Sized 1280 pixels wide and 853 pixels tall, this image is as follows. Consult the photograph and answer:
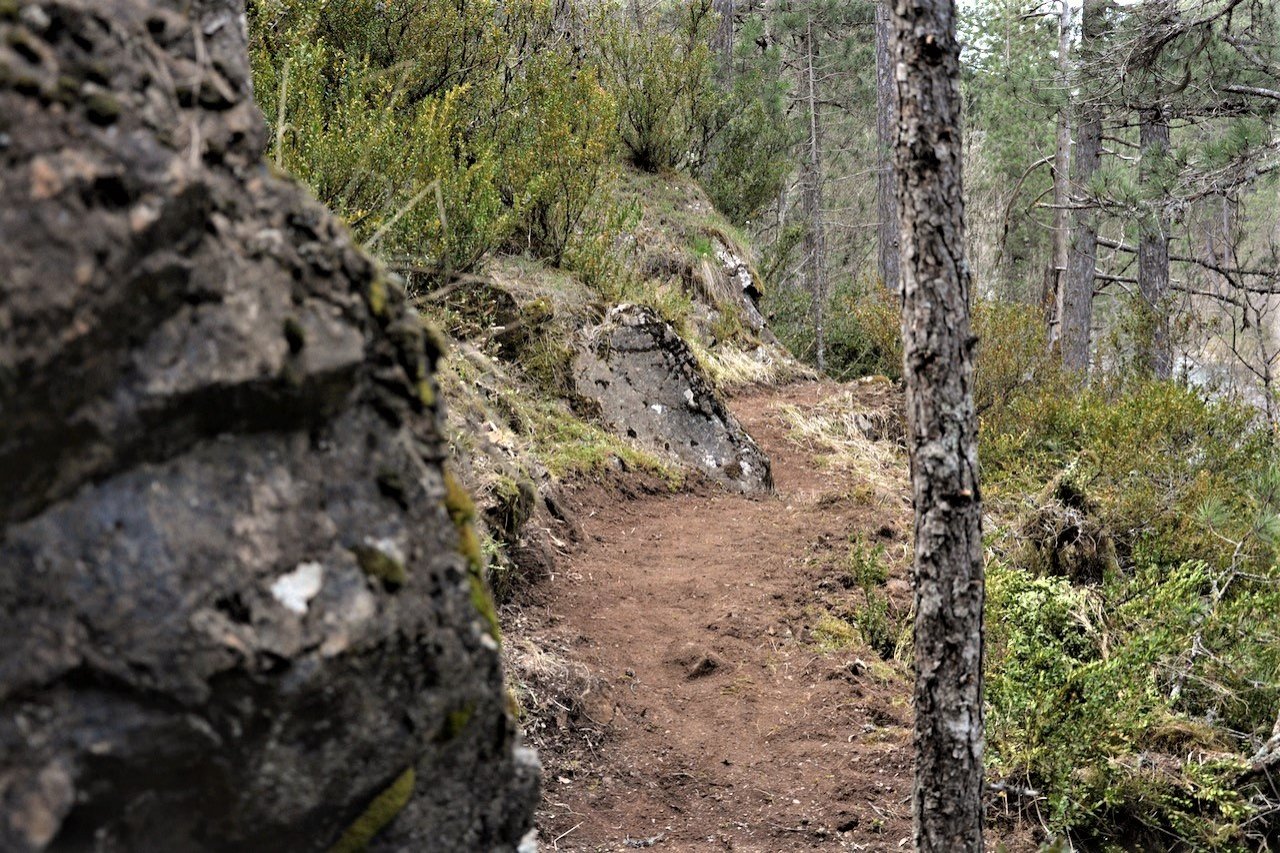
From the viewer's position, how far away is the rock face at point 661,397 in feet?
22.6

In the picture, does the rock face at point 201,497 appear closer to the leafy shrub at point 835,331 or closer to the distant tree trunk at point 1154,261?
the distant tree trunk at point 1154,261

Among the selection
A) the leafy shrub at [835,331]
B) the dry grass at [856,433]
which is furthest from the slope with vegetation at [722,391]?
the leafy shrub at [835,331]

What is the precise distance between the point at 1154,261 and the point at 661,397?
20.9ft

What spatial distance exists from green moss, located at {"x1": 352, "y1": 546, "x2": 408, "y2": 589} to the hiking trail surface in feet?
7.12

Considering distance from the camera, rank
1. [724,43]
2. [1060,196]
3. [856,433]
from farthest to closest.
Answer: [1060,196], [724,43], [856,433]

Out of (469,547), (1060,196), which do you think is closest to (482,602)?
(469,547)

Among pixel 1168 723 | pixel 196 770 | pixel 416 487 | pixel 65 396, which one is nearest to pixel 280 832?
pixel 196 770

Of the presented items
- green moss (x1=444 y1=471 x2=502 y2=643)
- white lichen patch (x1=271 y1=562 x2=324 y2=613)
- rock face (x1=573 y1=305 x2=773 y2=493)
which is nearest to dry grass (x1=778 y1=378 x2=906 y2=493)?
rock face (x1=573 y1=305 x2=773 y2=493)

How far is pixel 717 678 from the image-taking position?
14.1ft

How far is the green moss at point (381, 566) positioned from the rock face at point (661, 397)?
536cm

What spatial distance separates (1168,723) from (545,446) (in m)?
3.54

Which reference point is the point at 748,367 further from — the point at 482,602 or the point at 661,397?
the point at 482,602

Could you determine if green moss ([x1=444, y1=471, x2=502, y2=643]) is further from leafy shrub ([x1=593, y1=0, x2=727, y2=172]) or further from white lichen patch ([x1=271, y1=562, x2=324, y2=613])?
leafy shrub ([x1=593, y1=0, x2=727, y2=172])

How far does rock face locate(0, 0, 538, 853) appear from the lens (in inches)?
42.1
